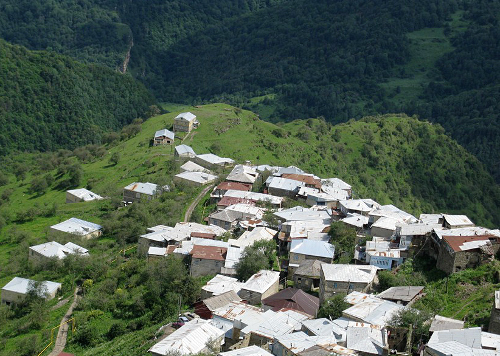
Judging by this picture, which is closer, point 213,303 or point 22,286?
point 213,303

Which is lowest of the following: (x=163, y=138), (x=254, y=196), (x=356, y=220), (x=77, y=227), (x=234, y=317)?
(x=77, y=227)

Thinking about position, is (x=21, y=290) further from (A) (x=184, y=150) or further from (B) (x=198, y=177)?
(A) (x=184, y=150)

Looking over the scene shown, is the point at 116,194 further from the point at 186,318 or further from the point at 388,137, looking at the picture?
the point at 388,137

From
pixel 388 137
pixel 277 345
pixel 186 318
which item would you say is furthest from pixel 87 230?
pixel 388 137

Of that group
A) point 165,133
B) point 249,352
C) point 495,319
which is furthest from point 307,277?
point 165,133

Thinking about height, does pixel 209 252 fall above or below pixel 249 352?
below

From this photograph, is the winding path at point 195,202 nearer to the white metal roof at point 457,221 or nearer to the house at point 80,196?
the house at point 80,196
